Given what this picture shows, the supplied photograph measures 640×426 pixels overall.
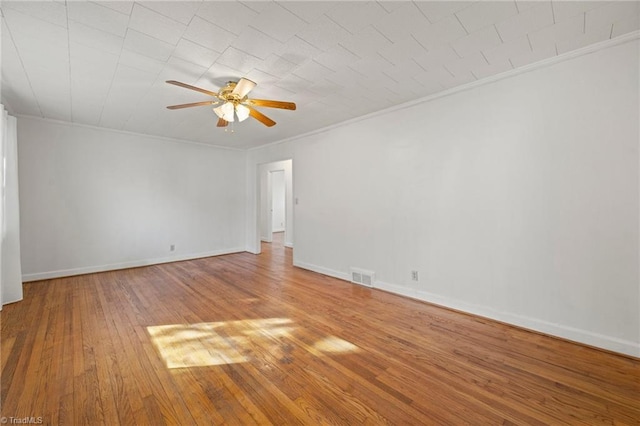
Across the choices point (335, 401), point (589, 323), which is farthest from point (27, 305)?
point (589, 323)

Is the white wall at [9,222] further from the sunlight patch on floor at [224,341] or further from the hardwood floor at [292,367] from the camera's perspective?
the sunlight patch on floor at [224,341]

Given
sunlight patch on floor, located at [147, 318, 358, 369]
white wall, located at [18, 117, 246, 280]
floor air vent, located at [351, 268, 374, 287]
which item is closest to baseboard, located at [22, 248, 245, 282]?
white wall, located at [18, 117, 246, 280]

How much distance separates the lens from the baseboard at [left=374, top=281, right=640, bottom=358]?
2211 mm

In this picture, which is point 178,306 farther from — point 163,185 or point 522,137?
point 522,137

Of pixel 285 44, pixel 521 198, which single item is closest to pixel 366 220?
pixel 521 198

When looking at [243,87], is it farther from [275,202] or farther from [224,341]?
[275,202]

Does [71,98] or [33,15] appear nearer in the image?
[33,15]

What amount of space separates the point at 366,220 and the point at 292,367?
2.49 m

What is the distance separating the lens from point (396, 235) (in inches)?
147

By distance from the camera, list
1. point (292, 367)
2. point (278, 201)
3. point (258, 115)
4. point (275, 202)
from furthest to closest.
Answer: point (278, 201) < point (275, 202) < point (258, 115) < point (292, 367)

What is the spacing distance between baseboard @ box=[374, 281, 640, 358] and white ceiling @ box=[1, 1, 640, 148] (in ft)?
8.26

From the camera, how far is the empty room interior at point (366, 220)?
5.83 feet

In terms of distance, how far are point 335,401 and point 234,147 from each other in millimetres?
5871

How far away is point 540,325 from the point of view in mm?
2578
